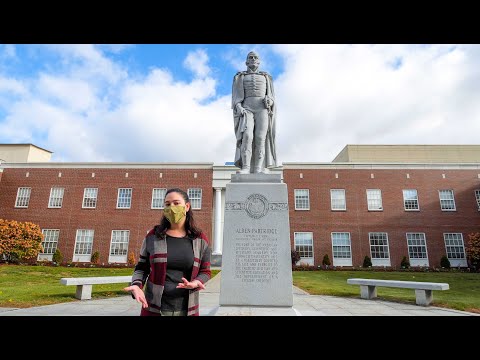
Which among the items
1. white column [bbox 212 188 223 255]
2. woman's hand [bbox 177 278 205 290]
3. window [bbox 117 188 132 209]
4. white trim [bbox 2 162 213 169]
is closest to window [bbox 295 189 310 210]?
white column [bbox 212 188 223 255]

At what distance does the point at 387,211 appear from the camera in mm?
28516

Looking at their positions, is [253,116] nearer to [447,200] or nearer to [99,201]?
[99,201]

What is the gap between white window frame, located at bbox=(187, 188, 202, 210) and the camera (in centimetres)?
2901

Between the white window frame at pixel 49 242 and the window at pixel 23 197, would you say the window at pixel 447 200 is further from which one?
the window at pixel 23 197

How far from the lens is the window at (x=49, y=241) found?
93.8 feet

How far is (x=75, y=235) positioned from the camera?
28.9m

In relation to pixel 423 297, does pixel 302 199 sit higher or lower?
higher

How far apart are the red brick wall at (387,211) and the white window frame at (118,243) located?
14620mm

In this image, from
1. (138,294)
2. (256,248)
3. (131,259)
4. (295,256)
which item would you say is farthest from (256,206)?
(131,259)

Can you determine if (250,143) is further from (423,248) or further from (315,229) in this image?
(423,248)

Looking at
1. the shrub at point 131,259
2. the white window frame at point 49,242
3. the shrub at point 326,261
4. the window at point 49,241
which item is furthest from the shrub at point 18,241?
the shrub at point 326,261

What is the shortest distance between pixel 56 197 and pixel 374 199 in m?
28.8
